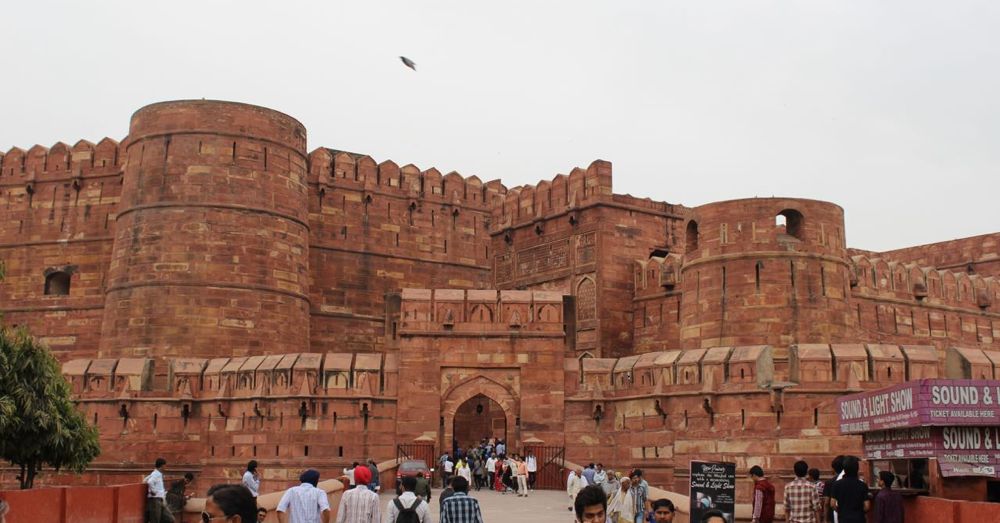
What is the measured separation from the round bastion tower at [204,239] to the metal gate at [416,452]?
5257 mm

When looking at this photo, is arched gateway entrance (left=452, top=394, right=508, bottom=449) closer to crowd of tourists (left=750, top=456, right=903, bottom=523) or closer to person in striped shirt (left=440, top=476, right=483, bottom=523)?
crowd of tourists (left=750, top=456, right=903, bottom=523)

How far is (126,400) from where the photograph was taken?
840 inches

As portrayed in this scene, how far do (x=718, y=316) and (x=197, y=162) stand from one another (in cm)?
1176

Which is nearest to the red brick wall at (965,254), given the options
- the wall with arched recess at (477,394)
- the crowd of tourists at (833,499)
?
the wall with arched recess at (477,394)

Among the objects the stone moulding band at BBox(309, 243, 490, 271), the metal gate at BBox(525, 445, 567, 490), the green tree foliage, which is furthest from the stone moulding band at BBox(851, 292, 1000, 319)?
the green tree foliage

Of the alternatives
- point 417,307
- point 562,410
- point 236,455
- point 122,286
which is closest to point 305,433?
point 236,455

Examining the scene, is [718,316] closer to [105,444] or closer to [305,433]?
[305,433]

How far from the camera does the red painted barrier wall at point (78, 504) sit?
9758mm

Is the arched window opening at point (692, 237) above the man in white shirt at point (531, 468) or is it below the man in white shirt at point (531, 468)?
above

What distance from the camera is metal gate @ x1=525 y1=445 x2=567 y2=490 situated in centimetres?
1964

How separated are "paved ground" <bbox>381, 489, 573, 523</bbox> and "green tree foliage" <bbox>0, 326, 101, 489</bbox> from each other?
208 inches

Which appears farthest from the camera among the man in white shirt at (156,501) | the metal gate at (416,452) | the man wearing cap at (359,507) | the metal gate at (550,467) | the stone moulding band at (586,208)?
the stone moulding band at (586,208)

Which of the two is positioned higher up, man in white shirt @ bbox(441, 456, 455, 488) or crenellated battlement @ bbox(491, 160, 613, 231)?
crenellated battlement @ bbox(491, 160, 613, 231)

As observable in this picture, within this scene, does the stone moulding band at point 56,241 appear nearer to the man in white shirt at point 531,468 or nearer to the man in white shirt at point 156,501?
the man in white shirt at point 531,468
